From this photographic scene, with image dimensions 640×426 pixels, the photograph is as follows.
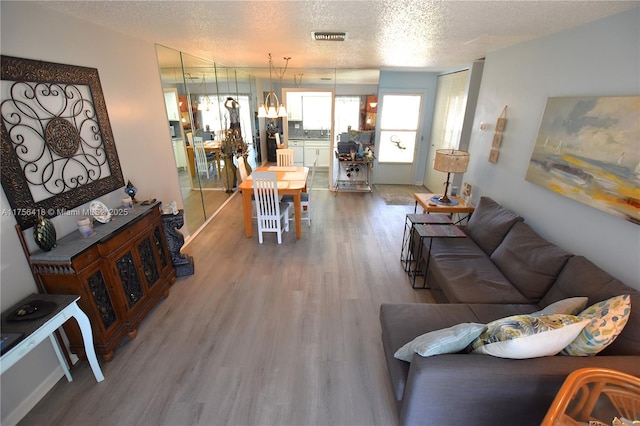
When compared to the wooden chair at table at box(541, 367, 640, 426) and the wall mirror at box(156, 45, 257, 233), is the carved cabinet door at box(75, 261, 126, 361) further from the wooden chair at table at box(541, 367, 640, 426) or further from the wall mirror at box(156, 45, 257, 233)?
the wooden chair at table at box(541, 367, 640, 426)

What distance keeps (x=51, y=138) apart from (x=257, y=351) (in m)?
2.07

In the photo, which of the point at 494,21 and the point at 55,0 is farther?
the point at 494,21

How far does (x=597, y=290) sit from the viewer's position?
1.63m

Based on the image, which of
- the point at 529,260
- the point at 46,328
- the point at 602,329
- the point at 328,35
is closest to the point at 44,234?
the point at 46,328

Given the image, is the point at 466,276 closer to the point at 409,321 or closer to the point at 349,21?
the point at 409,321

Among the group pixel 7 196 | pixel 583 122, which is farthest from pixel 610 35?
pixel 7 196

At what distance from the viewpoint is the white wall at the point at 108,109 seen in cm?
162

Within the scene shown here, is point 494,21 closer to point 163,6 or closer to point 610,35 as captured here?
point 610,35

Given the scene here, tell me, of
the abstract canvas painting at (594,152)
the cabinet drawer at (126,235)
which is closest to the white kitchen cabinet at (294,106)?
the cabinet drawer at (126,235)

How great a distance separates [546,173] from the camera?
2363 millimetres

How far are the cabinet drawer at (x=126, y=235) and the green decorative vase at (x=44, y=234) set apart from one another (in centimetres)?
26

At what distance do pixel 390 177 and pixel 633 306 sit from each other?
5.11m

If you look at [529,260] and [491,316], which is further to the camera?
[529,260]

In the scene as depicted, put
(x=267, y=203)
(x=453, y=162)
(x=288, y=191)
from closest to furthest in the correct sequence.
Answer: (x=453, y=162) < (x=267, y=203) < (x=288, y=191)
